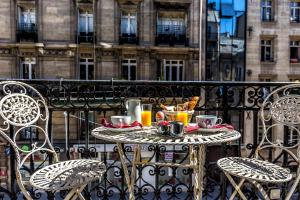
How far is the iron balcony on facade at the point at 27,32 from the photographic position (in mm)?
13328

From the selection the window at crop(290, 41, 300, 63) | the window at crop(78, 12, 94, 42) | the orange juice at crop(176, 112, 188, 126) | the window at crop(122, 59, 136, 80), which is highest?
the window at crop(78, 12, 94, 42)

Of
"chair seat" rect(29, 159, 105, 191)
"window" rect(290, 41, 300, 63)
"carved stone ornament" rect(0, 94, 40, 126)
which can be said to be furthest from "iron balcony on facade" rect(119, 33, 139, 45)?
"chair seat" rect(29, 159, 105, 191)

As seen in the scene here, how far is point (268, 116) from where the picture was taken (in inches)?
91.1

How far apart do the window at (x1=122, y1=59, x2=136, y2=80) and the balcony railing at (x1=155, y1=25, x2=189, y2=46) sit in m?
1.49

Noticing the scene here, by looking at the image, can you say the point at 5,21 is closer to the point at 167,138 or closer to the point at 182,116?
the point at 182,116

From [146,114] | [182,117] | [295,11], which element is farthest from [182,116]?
[295,11]

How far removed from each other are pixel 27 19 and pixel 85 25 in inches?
100

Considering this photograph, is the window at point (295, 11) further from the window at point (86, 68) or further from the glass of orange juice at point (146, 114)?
the glass of orange juice at point (146, 114)

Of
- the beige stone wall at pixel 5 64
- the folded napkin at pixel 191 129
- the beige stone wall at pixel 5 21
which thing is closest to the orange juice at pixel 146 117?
the folded napkin at pixel 191 129

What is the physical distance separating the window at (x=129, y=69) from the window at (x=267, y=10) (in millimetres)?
6871

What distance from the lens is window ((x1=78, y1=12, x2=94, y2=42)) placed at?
13.8 meters

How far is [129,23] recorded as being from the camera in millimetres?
14016

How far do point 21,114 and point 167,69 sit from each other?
12.3 meters

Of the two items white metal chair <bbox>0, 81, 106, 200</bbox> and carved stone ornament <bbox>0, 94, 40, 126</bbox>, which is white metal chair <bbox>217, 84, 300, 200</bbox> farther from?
carved stone ornament <bbox>0, 94, 40, 126</bbox>
